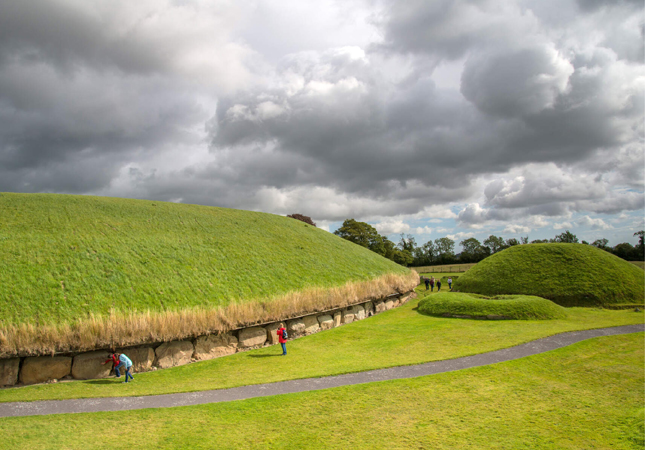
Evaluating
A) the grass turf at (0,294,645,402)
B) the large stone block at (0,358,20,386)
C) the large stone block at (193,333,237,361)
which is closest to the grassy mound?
the grass turf at (0,294,645,402)

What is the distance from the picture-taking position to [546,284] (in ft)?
108

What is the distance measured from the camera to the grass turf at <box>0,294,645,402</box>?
1402cm

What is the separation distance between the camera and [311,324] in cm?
2320

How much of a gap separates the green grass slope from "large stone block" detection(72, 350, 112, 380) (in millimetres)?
2138

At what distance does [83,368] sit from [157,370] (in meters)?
3.07

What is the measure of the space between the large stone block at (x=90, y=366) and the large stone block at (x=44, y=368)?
1.01 ft

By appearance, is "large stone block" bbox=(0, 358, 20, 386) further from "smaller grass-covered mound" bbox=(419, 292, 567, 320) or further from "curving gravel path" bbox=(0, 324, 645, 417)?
"smaller grass-covered mound" bbox=(419, 292, 567, 320)

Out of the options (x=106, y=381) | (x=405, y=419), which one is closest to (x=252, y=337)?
(x=106, y=381)

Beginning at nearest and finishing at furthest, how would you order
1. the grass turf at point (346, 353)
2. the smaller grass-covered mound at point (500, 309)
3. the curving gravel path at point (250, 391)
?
the curving gravel path at point (250, 391)
the grass turf at point (346, 353)
the smaller grass-covered mound at point (500, 309)

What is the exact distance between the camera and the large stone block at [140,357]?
16234mm

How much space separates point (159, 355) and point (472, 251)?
129 metres

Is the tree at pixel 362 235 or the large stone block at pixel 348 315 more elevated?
the tree at pixel 362 235

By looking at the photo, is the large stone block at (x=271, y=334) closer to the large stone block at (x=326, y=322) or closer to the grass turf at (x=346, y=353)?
the grass turf at (x=346, y=353)

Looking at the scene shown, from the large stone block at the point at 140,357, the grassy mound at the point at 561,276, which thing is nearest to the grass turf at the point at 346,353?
the large stone block at the point at 140,357
